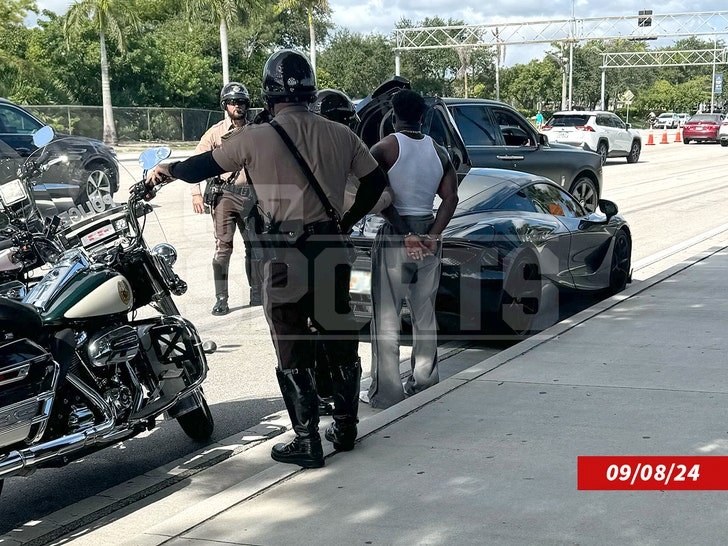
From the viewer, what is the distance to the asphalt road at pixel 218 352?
5.03m

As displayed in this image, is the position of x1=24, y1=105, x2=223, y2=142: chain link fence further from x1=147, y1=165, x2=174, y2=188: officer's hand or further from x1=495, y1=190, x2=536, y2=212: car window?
x1=147, y1=165, x2=174, y2=188: officer's hand

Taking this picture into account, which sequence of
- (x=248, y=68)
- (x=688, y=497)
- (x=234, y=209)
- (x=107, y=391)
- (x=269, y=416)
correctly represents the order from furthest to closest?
(x=248, y=68)
(x=234, y=209)
(x=269, y=416)
(x=107, y=391)
(x=688, y=497)

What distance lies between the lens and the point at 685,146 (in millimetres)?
46531

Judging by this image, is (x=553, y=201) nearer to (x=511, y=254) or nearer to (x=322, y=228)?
(x=511, y=254)

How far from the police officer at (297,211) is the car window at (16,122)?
13.7m

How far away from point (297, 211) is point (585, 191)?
1101 cm

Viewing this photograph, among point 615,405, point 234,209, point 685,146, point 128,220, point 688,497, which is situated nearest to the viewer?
point 688,497

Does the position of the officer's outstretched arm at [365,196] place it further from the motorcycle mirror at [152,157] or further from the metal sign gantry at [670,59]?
the metal sign gantry at [670,59]

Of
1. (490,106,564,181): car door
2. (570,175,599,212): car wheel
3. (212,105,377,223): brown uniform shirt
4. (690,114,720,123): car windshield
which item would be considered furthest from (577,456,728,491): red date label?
(690,114,720,123): car windshield

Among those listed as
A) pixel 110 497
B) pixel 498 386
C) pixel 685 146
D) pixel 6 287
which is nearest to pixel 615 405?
pixel 498 386

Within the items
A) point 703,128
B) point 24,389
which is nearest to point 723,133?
point 703,128

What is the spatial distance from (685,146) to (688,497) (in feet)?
148

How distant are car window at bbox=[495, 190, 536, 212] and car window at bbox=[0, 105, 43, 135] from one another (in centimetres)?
1169

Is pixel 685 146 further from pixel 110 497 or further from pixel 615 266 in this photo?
pixel 110 497
